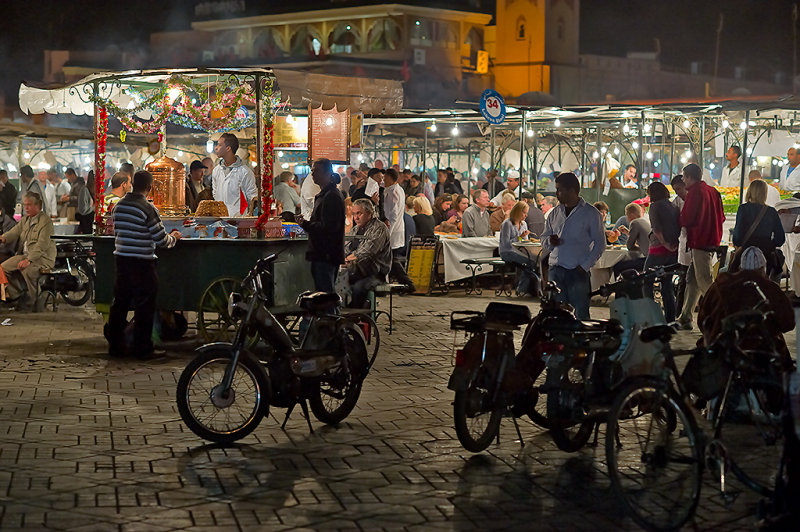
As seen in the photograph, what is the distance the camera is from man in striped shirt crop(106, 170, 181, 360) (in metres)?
10.7

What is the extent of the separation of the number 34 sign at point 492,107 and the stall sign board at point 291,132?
2936 millimetres

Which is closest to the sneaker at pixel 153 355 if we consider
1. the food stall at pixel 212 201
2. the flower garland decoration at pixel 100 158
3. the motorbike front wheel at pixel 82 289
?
the food stall at pixel 212 201

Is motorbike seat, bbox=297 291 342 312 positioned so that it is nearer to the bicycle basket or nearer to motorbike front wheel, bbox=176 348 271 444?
motorbike front wheel, bbox=176 348 271 444

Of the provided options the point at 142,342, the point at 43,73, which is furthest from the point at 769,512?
the point at 43,73

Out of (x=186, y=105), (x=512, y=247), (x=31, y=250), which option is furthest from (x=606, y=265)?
(x=31, y=250)

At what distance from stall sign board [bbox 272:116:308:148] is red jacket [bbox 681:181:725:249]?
21.1 ft

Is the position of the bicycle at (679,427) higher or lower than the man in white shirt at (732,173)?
lower

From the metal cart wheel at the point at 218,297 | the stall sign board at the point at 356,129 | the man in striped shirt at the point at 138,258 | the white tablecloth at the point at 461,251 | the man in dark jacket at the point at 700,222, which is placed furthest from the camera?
the white tablecloth at the point at 461,251

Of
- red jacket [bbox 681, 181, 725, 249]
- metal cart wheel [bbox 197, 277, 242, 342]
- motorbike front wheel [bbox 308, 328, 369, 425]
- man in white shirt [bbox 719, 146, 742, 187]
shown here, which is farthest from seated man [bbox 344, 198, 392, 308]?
man in white shirt [bbox 719, 146, 742, 187]

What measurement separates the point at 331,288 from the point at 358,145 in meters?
5.78

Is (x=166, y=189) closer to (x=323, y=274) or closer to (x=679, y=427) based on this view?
(x=323, y=274)

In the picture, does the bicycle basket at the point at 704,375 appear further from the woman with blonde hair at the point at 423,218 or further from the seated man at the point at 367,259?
the woman with blonde hair at the point at 423,218

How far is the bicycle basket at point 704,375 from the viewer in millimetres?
6427

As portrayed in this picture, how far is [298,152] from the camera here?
18.8 m
